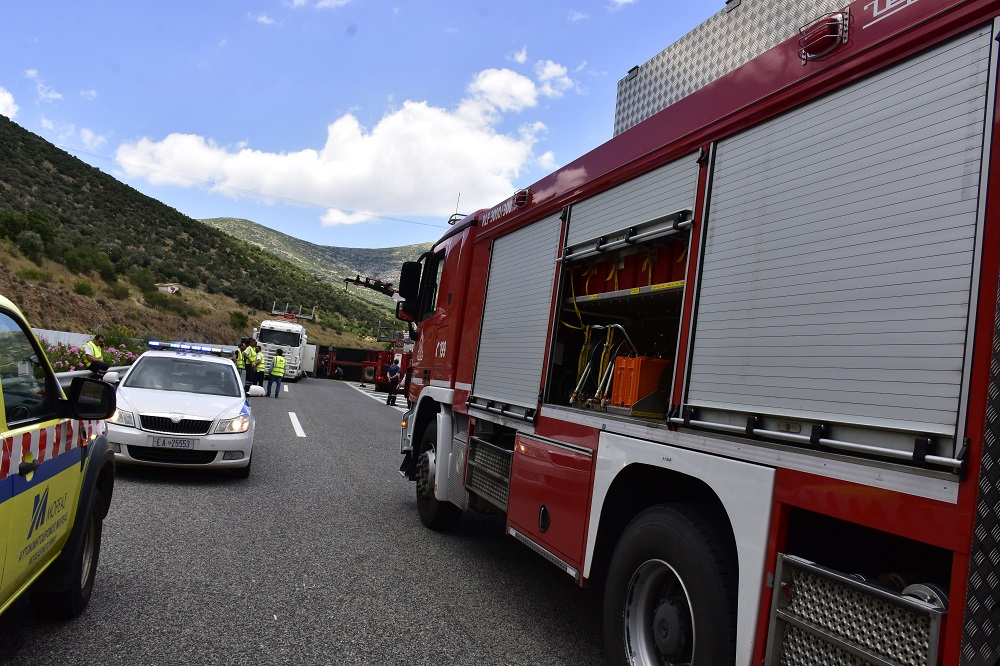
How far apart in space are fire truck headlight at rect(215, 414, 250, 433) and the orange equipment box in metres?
5.56

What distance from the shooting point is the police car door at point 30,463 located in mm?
2770

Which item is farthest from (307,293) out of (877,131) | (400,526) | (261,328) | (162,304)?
(877,131)

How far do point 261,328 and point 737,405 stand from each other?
116 ft

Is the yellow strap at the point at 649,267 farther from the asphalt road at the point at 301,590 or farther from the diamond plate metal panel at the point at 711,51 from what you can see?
the asphalt road at the point at 301,590

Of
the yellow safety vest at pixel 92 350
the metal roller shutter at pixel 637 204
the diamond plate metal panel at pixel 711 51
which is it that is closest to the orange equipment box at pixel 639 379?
the metal roller shutter at pixel 637 204

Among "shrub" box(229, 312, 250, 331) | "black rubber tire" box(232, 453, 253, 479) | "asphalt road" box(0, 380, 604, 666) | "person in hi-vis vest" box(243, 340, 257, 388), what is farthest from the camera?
"shrub" box(229, 312, 250, 331)

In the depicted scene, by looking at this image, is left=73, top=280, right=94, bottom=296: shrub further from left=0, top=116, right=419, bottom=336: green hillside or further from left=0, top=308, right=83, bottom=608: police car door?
left=0, top=308, right=83, bottom=608: police car door

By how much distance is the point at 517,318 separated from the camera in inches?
212

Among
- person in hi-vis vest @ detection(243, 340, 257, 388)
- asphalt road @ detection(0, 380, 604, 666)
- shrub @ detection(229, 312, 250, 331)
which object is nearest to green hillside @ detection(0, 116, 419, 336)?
shrub @ detection(229, 312, 250, 331)

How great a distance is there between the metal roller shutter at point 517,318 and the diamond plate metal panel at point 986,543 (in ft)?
9.80

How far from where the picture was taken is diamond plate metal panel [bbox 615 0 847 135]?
3.66 meters

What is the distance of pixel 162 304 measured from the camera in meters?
42.8

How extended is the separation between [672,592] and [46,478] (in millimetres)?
2780

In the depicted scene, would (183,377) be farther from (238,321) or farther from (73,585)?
(238,321)
